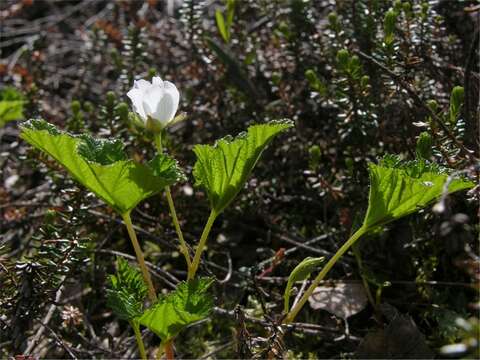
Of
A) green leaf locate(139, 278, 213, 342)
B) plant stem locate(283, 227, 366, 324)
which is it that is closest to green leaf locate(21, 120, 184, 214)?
green leaf locate(139, 278, 213, 342)

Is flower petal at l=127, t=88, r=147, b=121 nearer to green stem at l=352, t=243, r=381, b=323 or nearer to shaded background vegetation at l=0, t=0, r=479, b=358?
shaded background vegetation at l=0, t=0, r=479, b=358

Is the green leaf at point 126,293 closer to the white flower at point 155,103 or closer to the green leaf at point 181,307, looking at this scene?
the green leaf at point 181,307

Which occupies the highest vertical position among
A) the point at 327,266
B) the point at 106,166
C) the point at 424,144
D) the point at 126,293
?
the point at 106,166

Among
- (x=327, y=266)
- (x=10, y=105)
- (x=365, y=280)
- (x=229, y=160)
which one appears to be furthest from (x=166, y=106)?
(x=10, y=105)

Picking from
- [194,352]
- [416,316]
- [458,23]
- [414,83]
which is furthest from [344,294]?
[458,23]

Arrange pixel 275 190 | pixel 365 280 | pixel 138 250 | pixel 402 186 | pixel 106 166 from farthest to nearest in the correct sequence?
pixel 275 190, pixel 365 280, pixel 138 250, pixel 402 186, pixel 106 166

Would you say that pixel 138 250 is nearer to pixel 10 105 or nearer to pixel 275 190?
pixel 275 190

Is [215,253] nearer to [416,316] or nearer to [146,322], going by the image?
[416,316]
